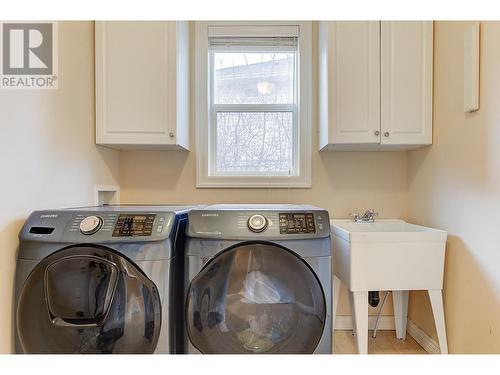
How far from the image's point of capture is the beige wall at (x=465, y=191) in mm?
1519

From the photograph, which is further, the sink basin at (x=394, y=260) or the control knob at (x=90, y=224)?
the sink basin at (x=394, y=260)

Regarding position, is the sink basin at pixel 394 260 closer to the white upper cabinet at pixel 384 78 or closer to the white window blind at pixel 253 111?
the white upper cabinet at pixel 384 78

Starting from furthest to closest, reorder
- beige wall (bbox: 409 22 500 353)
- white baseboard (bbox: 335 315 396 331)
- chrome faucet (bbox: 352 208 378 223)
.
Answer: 1. white baseboard (bbox: 335 315 396 331)
2. chrome faucet (bbox: 352 208 378 223)
3. beige wall (bbox: 409 22 500 353)

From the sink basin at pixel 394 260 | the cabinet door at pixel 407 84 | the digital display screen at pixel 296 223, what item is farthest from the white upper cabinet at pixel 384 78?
the digital display screen at pixel 296 223

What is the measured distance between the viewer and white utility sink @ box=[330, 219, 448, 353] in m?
1.72

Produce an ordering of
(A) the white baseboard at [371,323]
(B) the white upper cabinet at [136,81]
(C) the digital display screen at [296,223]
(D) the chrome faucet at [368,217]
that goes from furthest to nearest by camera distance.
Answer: (A) the white baseboard at [371,323] < (D) the chrome faucet at [368,217] < (B) the white upper cabinet at [136,81] < (C) the digital display screen at [296,223]

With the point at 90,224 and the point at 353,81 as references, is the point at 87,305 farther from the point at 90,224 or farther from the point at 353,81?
the point at 353,81

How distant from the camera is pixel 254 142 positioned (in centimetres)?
246

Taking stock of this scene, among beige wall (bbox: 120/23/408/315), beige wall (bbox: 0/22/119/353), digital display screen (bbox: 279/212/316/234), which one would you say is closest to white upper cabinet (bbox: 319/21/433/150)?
beige wall (bbox: 120/23/408/315)

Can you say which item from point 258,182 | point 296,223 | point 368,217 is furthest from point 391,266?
point 258,182

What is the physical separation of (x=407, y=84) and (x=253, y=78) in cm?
106

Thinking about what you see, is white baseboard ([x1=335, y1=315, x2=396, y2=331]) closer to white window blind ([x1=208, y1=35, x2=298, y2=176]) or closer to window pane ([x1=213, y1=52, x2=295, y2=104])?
white window blind ([x1=208, y1=35, x2=298, y2=176])

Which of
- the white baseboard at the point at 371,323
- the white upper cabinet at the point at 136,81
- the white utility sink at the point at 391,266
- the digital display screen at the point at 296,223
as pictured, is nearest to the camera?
the digital display screen at the point at 296,223
